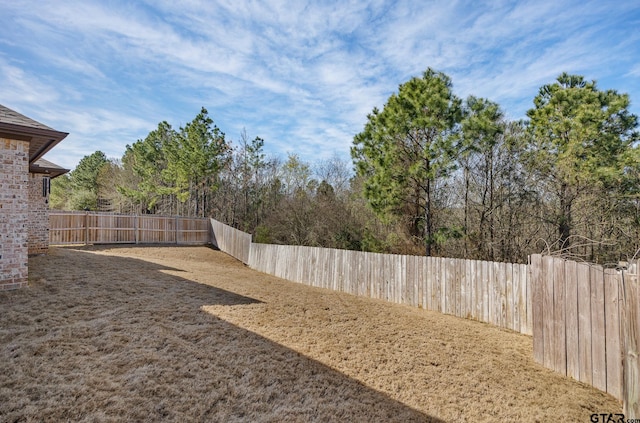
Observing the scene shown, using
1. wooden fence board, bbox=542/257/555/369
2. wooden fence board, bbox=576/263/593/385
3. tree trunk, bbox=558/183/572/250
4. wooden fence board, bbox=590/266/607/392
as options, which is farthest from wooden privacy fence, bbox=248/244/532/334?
tree trunk, bbox=558/183/572/250

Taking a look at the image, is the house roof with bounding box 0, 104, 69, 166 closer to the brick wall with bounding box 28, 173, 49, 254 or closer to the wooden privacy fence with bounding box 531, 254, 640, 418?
the brick wall with bounding box 28, 173, 49, 254

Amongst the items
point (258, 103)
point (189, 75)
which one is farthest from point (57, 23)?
point (258, 103)

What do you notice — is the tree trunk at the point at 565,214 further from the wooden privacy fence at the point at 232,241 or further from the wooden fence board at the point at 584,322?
the wooden privacy fence at the point at 232,241

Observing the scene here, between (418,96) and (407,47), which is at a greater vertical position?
(407,47)

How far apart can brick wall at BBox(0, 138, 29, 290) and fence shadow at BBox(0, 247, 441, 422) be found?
0.41 metres

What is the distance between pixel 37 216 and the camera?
1018 centimetres

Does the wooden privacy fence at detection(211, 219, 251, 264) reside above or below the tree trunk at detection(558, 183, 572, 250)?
below

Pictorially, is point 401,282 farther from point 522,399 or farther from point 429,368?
point 522,399

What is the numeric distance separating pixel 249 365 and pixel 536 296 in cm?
416

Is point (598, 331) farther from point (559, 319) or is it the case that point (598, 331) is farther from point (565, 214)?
point (565, 214)

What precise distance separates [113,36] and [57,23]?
1.25 meters

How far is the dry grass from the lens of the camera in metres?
3.37

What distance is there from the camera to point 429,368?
455cm

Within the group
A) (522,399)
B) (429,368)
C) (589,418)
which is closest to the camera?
(589,418)
